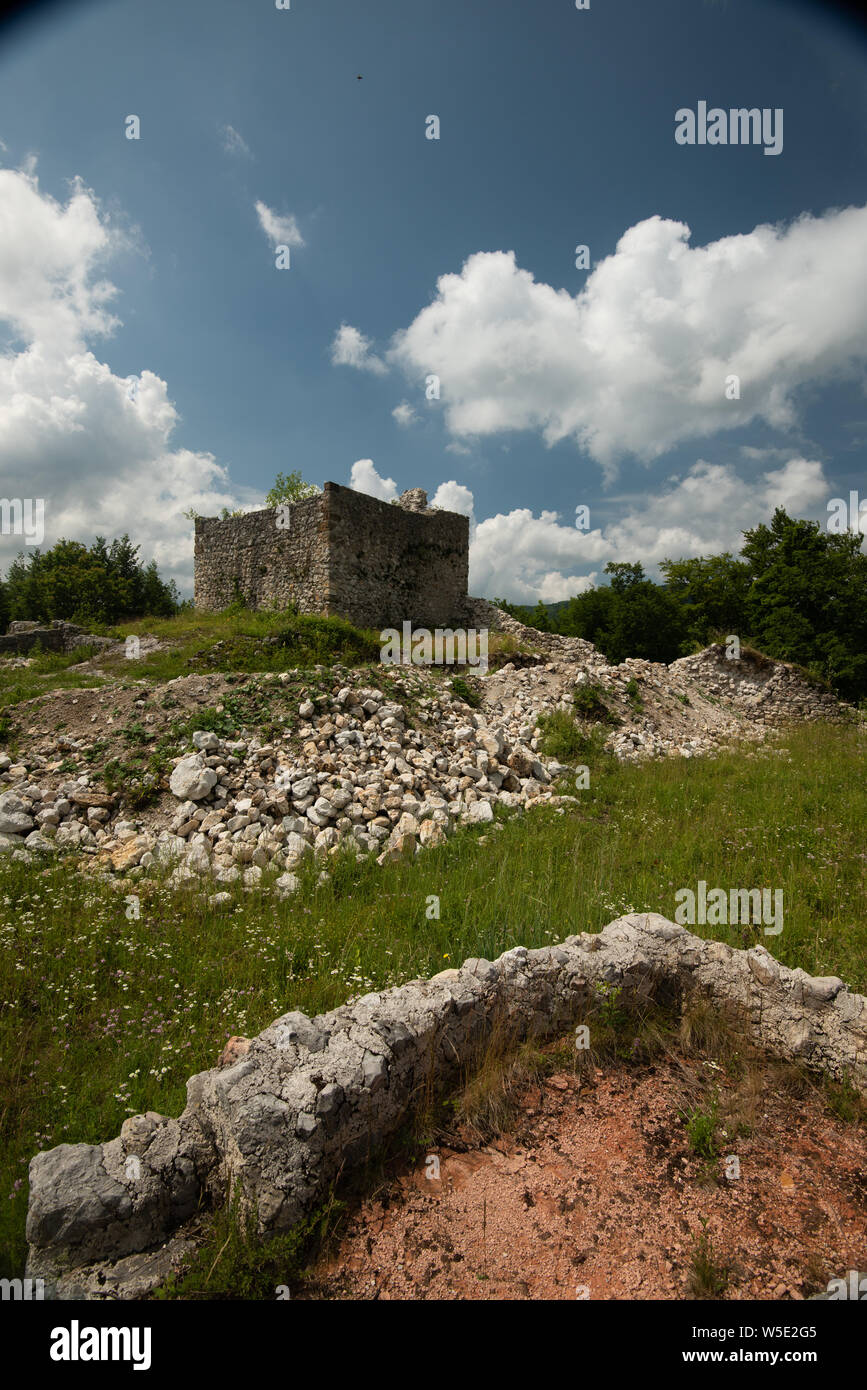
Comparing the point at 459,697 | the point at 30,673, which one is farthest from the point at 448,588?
the point at 30,673

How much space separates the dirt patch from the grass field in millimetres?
1308

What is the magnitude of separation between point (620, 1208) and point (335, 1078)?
4.90 ft

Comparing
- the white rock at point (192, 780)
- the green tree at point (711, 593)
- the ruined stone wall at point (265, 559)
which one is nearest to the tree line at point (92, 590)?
the ruined stone wall at point (265, 559)

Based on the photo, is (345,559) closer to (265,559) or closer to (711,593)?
(265,559)

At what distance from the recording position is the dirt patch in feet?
7.79

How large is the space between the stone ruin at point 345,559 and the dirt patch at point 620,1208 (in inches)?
596

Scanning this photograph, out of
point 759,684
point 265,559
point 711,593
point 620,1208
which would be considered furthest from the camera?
point 711,593

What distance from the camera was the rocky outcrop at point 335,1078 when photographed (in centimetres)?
247

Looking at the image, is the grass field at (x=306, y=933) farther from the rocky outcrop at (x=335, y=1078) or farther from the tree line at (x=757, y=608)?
the tree line at (x=757, y=608)

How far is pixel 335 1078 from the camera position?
2.88 m

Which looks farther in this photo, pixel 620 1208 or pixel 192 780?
pixel 192 780

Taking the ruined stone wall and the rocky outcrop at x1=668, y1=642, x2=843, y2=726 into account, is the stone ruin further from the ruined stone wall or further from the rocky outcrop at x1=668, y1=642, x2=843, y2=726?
the rocky outcrop at x1=668, y1=642, x2=843, y2=726

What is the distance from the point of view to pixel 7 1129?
3.04 metres

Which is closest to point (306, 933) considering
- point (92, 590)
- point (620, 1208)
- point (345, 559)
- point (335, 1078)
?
point (335, 1078)
